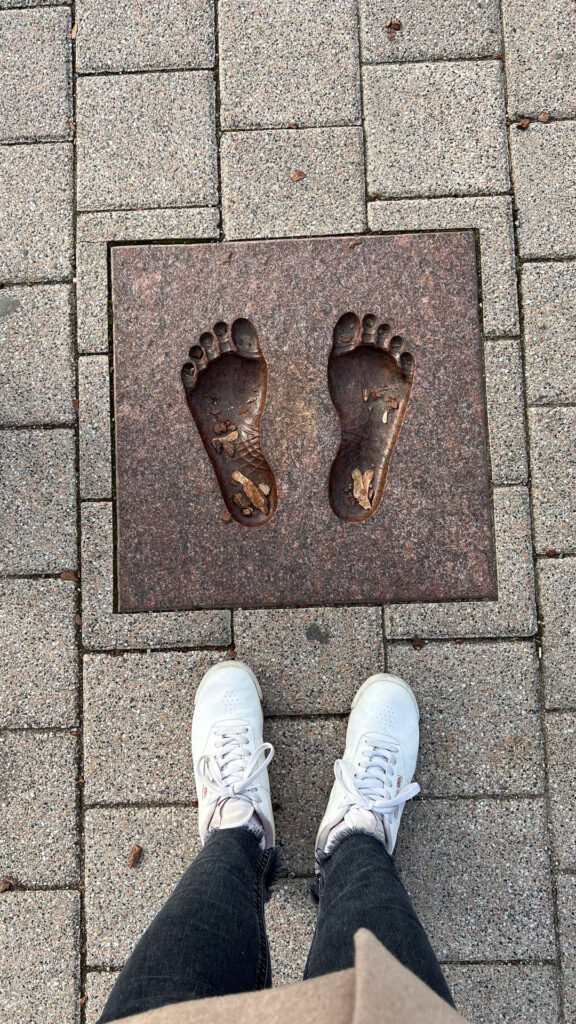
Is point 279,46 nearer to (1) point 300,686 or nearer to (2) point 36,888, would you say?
(1) point 300,686

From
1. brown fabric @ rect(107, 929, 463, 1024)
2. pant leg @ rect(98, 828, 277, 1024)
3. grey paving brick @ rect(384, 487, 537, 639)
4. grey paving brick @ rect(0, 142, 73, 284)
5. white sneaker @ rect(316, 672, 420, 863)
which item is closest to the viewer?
brown fabric @ rect(107, 929, 463, 1024)

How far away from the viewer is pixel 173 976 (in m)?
1.35

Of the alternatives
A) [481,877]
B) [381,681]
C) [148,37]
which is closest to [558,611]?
[381,681]

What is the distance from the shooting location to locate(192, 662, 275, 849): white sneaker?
Result: 187 centimetres

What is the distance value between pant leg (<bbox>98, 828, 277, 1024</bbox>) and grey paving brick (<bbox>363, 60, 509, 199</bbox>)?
1871mm

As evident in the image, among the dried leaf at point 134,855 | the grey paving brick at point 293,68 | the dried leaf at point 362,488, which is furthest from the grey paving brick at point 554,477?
the dried leaf at point 134,855

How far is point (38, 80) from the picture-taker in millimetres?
2107

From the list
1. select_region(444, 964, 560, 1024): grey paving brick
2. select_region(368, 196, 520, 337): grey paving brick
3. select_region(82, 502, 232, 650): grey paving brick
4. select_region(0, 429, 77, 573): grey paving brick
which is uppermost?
select_region(368, 196, 520, 337): grey paving brick

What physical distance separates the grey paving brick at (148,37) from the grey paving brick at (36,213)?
0.30 metres

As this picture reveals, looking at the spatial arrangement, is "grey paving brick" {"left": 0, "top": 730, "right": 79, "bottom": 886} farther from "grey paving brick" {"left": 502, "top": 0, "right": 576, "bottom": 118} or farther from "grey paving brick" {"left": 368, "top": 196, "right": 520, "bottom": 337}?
"grey paving brick" {"left": 502, "top": 0, "right": 576, "bottom": 118}

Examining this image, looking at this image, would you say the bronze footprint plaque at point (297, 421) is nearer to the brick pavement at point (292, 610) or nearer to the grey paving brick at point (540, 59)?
the brick pavement at point (292, 610)

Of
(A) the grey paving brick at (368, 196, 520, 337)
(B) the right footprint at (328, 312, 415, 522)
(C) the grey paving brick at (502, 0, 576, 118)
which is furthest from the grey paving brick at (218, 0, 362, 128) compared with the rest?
(B) the right footprint at (328, 312, 415, 522)

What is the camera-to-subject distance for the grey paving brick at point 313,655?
197cm

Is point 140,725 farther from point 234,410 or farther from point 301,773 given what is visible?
point 234,410
